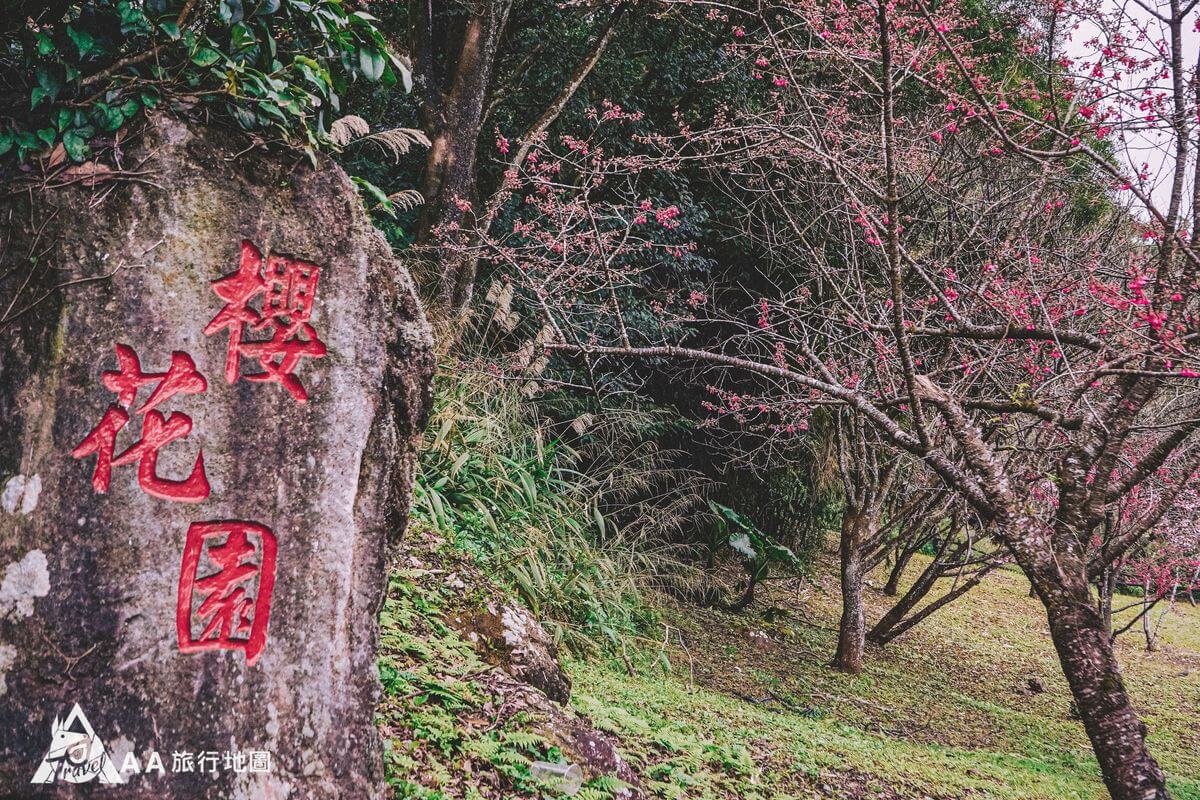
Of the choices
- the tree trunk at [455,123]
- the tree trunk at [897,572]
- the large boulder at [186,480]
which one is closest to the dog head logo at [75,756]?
the large boulder at [186,480]

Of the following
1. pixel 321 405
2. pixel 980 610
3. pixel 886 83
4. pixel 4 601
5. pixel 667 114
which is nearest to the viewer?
pixel 4 601

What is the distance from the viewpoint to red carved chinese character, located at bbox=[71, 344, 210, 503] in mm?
1835

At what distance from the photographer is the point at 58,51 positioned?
1.86 meters

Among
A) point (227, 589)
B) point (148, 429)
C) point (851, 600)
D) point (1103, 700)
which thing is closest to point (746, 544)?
point (851, 600)

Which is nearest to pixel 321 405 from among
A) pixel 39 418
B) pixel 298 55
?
pixel 39 418

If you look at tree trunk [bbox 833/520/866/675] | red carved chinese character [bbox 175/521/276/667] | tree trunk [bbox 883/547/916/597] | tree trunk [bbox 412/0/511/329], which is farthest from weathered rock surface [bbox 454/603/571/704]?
tree trunk [bbox 883/547/916/597]

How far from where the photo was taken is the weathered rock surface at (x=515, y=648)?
347 cm

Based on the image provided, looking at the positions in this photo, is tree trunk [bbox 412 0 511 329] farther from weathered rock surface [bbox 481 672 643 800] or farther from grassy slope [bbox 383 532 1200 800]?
weathered rock surface [bbox 481 672 643 800]

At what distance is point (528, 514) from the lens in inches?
207

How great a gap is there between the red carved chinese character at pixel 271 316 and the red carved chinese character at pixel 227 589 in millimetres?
385

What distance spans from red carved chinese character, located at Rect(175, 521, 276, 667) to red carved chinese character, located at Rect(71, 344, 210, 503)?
12 cm

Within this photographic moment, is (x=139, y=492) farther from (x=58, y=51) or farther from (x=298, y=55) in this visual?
(x=298, y=55)

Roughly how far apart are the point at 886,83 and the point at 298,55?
231 cm

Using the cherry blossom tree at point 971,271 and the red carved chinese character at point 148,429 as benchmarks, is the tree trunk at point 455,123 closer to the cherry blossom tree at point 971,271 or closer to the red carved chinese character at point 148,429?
the cherry blossom tree at point 971,271
